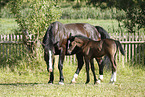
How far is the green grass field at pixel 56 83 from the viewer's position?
8.12m

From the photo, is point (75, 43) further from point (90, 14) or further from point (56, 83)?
point (90, 14)

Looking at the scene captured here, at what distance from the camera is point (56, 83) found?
11039 millimetres

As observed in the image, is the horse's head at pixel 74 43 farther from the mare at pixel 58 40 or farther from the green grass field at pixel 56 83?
the green grass field at pixel 56 83

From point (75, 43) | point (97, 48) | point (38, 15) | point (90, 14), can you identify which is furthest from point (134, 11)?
point (90, 14)

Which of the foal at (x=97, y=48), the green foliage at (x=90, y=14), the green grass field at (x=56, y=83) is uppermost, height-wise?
the green foliage at (x=90, y=14)

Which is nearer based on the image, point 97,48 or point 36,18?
point 97,48

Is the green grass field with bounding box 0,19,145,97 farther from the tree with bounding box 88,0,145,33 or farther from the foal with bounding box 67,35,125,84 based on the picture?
the tree with bounding box 88,0,145,33

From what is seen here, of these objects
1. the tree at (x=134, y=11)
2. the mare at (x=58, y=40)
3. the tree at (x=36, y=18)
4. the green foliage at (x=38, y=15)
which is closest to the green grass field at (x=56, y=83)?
the mare at (x=58, y=40)

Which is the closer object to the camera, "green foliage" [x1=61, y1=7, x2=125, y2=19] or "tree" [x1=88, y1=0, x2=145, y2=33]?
"tree" [x1=88, y1=0, x2=145, y2=33]

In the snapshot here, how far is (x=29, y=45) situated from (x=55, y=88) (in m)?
5.73

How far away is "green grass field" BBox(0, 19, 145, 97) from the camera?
26.7 feet

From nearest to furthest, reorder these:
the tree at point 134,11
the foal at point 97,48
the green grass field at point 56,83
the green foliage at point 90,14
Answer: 1. the green grass field at point 56,83
2. the foal at point 97,48
3. the tree at point 134,11
4. the green foliage at point 90,14

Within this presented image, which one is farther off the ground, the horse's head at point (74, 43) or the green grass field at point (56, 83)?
the horse's head at point (74, 43)

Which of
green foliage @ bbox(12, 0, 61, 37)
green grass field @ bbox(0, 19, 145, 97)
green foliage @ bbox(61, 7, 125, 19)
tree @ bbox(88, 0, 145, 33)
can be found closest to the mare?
green grass field @ bbox(0, 19, 145, 97)
